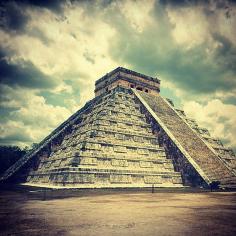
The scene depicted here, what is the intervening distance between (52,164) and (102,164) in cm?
414

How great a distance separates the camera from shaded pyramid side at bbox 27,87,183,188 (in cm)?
1326

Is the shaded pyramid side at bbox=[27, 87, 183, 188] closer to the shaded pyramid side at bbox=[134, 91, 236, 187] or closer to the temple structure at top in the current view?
the shaded pyramid side at bbox=[134, 91, 236, 187]

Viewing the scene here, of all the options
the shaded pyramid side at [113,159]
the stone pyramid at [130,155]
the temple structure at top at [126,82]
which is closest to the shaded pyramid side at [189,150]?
the stone pyramid at [130,155]

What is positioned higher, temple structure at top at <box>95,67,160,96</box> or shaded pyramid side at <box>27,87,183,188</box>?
temple structure at top at <box>95,67,160,96</box>

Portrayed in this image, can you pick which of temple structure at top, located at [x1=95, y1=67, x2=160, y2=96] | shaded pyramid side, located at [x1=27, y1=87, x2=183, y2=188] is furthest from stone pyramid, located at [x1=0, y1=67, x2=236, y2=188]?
temple structure at top, located at [x1=95, y1=67, x2=160, y2=96]

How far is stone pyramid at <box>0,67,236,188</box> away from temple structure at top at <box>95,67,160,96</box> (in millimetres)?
2718

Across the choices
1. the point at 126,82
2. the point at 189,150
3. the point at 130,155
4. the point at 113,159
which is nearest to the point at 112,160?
the point at 113,159

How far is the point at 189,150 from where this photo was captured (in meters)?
17.2

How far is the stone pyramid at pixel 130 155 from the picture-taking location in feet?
44.9

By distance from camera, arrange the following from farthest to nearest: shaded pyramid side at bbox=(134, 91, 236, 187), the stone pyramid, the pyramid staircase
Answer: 1. shaded pyramid side at bbox=(134, 91, 236, 187)
2. the stone pyramid
3. the pyramid staircase

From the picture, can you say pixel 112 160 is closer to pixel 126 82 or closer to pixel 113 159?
pixel 113 159

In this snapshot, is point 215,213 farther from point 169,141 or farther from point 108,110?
point 108,110

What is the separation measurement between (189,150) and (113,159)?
608 cm

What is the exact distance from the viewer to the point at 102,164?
46.6 feet
